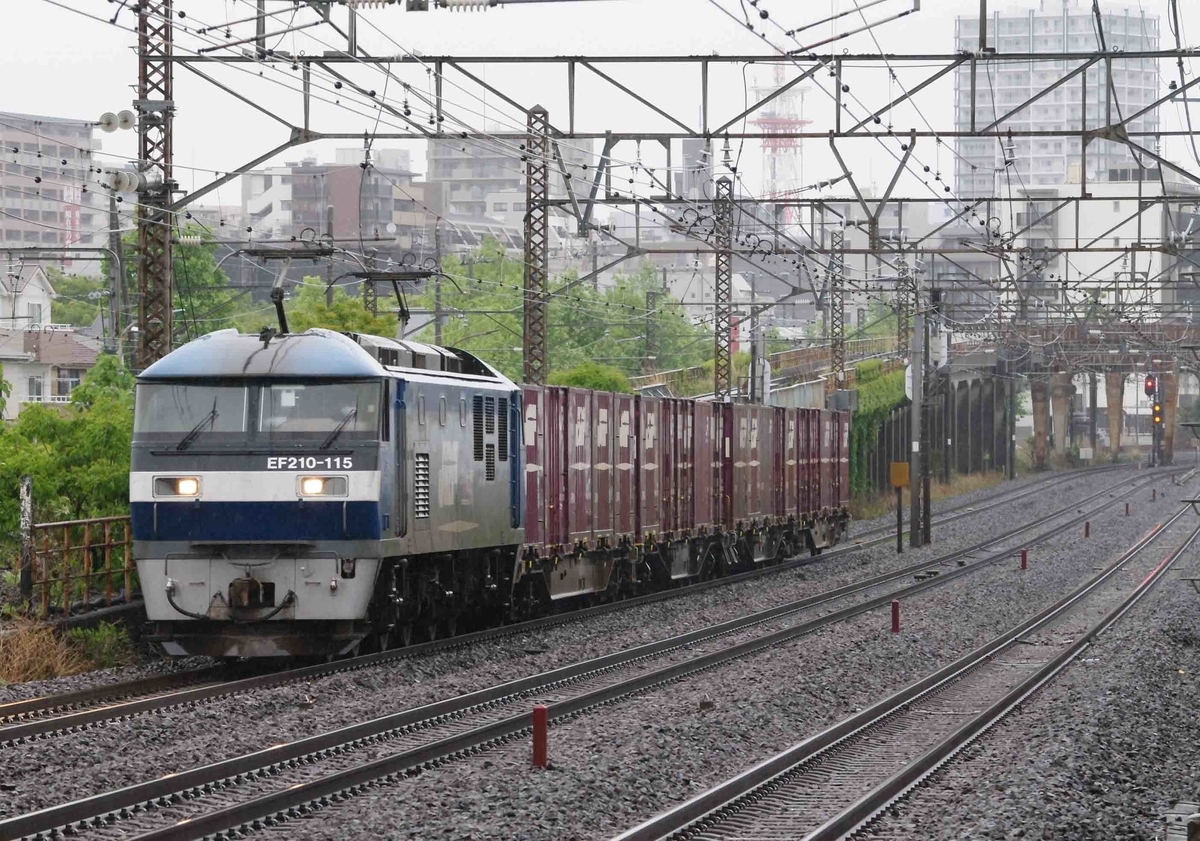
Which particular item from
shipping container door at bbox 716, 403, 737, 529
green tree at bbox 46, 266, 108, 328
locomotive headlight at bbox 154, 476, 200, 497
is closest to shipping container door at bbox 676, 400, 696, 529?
shipping container door at bbox 716, 403, 737, 529

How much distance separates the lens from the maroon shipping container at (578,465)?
2306 centimetres

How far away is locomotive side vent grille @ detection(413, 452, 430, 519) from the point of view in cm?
1677

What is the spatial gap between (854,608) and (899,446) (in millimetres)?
45326

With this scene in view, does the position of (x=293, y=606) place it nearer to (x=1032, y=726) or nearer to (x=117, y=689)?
(x=117, y=689)

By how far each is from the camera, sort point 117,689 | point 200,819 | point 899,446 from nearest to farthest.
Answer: point 200,819 < point 117,689 < point 899,446

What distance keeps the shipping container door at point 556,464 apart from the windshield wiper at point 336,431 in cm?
654

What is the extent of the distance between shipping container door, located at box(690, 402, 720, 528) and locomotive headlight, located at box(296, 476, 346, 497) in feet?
45.5

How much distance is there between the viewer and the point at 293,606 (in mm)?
15547

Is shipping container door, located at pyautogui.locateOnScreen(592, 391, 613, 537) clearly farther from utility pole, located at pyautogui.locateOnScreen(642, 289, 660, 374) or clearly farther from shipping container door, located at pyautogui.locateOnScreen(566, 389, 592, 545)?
utility pole, located at pyautogui.locateOnScreen(642, 289, 660, 374)

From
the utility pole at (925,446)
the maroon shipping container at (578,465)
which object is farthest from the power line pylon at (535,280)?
the utility pole at (925,446)

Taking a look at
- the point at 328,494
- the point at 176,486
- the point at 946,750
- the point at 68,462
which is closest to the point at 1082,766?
the point at 946,750

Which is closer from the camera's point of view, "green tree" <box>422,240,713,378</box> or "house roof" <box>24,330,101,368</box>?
"house roof" <box>24,330,101,368</box>

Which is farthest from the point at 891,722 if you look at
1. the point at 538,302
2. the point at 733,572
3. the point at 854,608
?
the point at 733,572

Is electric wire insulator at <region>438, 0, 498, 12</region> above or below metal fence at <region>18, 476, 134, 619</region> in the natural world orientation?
above
